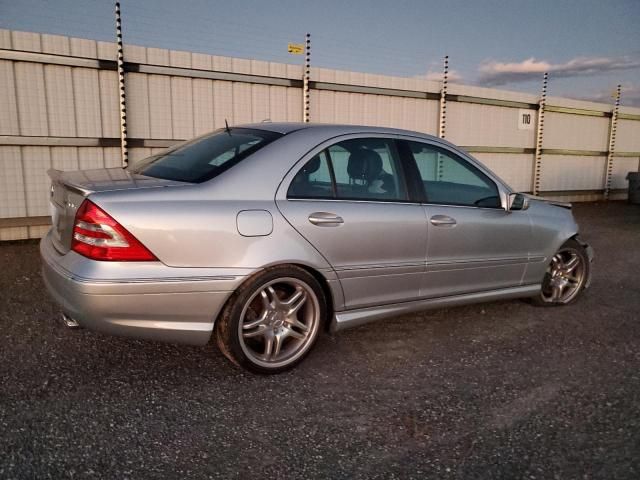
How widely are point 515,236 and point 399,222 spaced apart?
1201 millimetres

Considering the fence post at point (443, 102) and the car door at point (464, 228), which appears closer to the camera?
the car door at point (464, 228)

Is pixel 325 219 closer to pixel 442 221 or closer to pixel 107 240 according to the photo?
pixel 442 221

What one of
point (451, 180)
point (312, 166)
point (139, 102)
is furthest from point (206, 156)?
point (139, 102)

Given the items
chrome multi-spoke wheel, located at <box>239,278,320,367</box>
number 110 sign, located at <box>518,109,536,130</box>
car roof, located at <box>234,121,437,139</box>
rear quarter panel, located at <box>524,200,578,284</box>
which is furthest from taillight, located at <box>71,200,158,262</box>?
number 110 sign, located at <box>518,109,536,130</box>

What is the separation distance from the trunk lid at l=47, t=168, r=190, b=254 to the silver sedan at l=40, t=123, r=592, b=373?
0.01 metres

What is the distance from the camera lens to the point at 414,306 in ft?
12.1

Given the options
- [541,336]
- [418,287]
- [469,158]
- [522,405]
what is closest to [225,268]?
[418,287]

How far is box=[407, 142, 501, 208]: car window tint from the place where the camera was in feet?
12.4

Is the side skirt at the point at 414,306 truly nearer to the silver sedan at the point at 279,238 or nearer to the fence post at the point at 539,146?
the silver sedan at the point at 279,238

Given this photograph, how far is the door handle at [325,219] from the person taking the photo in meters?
3.12

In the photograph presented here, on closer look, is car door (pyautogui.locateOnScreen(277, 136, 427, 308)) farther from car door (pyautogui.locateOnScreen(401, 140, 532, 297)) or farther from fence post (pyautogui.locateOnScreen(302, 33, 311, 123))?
fence post (pyautogui.locateOnScreen(302, 33, 311, 123))

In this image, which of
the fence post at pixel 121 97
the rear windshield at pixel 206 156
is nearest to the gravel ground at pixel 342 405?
the rear windshield at pixel 206 156

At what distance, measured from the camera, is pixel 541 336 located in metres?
3.98

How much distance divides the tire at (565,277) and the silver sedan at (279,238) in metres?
0.50
